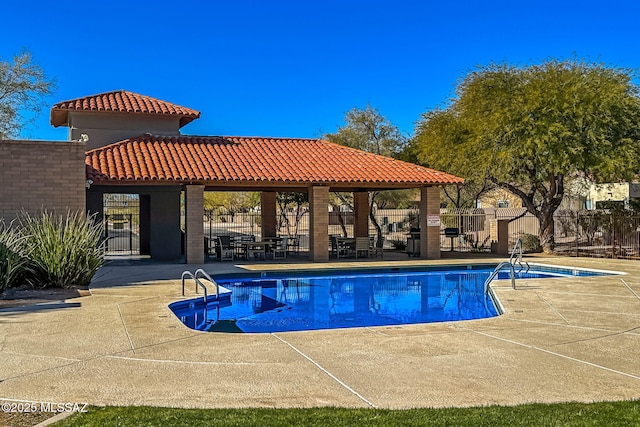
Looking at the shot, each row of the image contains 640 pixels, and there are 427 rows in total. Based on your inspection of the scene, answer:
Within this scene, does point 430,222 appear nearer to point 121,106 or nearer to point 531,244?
point 531,244

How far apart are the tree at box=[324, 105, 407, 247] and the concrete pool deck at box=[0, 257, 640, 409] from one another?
84.9ft

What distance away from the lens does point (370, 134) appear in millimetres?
37719

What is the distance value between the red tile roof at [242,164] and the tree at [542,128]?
9.91 feet

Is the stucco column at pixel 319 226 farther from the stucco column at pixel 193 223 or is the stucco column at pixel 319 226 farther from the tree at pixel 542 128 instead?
Answer: the tree at pixel 542 128

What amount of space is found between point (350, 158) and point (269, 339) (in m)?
18.0

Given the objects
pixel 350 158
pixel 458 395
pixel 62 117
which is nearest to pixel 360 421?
pixel 458 395

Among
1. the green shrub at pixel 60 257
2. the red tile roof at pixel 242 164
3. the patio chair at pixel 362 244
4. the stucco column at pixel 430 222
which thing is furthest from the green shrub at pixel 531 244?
the green shrub at pixel 60 257

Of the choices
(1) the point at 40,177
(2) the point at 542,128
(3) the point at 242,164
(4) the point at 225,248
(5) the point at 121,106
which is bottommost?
(4) the point at 225,248

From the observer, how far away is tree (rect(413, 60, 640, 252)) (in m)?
24.3

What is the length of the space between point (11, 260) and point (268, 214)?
16.4 m

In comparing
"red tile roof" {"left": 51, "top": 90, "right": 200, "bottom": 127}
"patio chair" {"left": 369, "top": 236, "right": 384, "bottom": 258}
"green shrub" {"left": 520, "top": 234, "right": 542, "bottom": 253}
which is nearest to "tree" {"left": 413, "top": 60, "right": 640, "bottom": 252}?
"green shrub" {"left": 520, "top": 234, "right": 542, "bottom": 253}

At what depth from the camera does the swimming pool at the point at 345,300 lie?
12609 mm

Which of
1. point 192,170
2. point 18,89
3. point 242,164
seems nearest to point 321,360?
point 192,170

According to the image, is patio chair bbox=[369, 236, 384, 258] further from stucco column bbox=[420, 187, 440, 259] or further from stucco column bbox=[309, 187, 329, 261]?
stucco column bbox=[309, 187, 329, 261]
